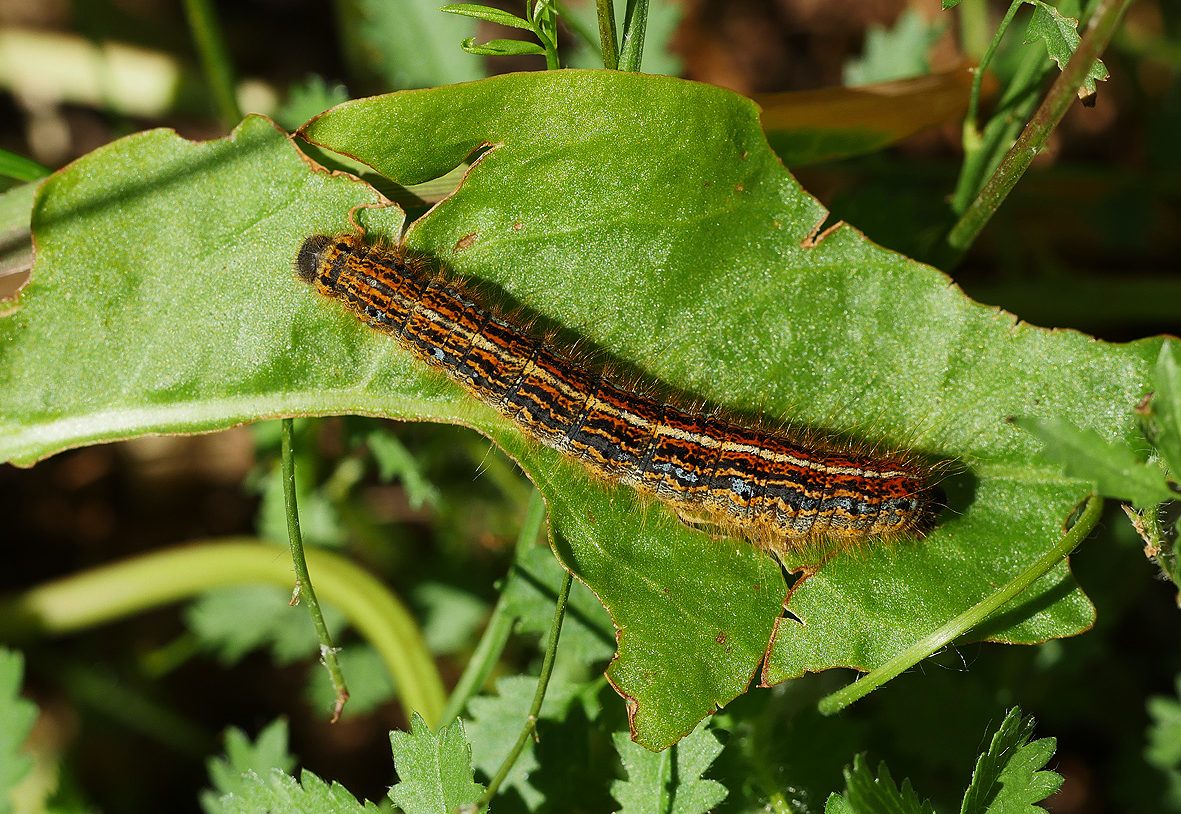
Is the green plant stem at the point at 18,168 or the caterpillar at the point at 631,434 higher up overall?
the green plant stem at the point at 18,168

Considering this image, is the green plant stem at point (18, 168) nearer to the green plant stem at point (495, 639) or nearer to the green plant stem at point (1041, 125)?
the green plant stem at point (495, 639)

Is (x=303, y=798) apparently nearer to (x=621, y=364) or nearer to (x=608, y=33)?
(x=621, y=364)

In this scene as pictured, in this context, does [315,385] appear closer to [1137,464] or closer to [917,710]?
[1137,464]

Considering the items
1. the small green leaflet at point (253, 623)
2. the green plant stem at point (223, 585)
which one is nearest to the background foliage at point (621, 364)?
the green plant stem at point (223, 585)

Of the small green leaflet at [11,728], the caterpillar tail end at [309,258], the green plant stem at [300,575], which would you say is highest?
the caterpillar tail end at [309,258]

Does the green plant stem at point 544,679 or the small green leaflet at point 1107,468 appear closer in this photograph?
the small green leaflet at point 1107,468

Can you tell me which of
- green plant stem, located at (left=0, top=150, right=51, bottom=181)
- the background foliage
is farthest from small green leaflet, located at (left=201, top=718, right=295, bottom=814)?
green plant stem, located at (left=0, top=150, right=51, bottom=181)

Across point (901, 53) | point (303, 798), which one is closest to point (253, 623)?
point (303, 798)
